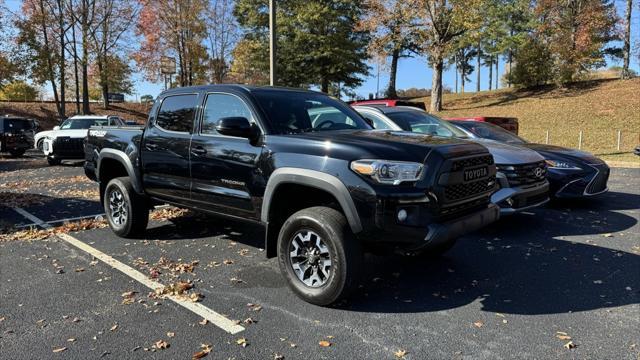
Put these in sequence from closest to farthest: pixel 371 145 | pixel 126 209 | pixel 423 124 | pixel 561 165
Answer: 1. pixel 371 145
2. pixel 126 209
3. pixel 561 165
4. pixel 423 124

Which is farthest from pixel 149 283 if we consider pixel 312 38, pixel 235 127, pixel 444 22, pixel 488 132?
pixel 312 38

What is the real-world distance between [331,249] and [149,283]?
1.93 m

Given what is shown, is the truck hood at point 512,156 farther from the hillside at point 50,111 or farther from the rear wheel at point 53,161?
the hillside at point 50,111

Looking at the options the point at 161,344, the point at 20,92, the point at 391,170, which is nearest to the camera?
the point at 161,344

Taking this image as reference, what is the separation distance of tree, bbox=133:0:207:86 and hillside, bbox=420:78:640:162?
1730cm

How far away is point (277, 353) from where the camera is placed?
3.20 meters

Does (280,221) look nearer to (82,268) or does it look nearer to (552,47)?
(82,268)

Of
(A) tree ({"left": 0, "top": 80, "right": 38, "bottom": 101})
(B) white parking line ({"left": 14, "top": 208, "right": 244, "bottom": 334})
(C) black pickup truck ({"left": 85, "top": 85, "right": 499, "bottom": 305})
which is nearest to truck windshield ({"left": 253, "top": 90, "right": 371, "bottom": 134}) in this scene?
(C) black pickup truck ({"left": 85, "top": 85, "right": 499, "bottom": 305})

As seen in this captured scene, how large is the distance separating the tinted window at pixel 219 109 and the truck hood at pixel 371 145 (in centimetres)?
65

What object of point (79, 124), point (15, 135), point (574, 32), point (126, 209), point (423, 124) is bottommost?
point (126, 209)

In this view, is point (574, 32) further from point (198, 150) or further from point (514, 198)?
point (198, 150)

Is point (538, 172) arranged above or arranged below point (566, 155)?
below

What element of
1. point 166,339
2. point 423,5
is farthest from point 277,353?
point 423,5

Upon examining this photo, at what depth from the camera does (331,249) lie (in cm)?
376
